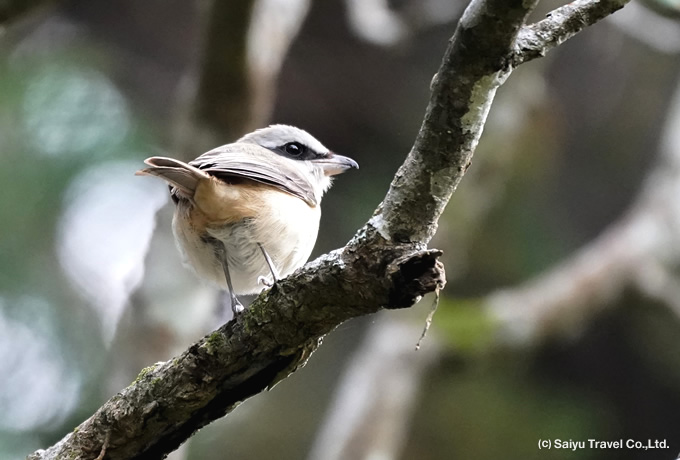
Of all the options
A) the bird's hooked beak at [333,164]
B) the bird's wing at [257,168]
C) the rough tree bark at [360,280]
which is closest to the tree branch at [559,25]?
the rough tree bark at [360,280]

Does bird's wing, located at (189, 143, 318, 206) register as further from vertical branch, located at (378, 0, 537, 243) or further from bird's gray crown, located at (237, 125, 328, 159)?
vertical branch, located at (378, 0, 537, 243)

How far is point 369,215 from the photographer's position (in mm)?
7156

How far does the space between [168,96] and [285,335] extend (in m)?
6.41

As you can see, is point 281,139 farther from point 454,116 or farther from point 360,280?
point 454,116

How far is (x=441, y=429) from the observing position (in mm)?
7480

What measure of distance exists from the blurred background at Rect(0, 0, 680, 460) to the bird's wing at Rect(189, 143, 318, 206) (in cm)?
124

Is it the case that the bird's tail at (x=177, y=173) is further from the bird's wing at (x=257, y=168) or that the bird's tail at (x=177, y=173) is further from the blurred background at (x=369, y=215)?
the blurred background at (x=369, y=215)

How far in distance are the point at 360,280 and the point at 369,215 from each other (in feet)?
16.0

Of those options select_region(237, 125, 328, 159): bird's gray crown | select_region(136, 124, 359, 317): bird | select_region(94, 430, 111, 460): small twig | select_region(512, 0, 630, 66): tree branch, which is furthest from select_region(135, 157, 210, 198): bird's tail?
select_region(512, 0, 630, 66): tree branch

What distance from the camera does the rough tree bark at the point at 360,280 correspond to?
1.95 metres

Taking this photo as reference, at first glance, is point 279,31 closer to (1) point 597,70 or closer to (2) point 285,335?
(2) point 285,335

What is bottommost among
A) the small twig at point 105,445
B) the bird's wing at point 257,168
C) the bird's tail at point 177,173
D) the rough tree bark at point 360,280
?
the small twig at point 105,445

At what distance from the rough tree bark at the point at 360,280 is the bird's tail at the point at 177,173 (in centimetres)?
89

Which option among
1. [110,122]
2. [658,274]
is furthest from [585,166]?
[110,122]
